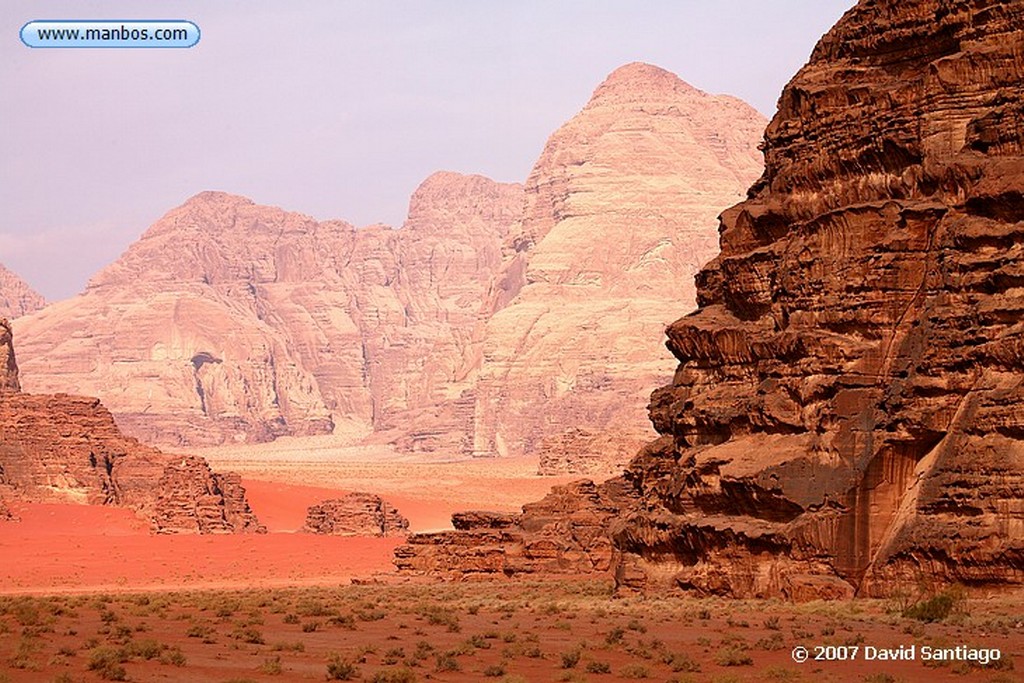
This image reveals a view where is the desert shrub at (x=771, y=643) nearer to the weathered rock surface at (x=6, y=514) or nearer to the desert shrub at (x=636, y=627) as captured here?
the desert shrub at (x=636, y=627)

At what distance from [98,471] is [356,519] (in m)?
11.8

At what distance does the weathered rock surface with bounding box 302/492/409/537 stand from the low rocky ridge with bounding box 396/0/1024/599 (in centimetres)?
4062

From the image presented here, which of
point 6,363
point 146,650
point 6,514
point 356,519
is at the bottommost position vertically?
point 146,650

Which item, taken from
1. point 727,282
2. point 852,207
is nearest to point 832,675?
point 852,207

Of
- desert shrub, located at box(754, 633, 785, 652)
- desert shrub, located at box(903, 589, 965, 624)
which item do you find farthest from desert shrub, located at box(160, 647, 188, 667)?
desert shrub, located at box(903, 589, 965, 624)

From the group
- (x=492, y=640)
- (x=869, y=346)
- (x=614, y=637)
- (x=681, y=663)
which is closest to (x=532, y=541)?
(x=869, y=346)

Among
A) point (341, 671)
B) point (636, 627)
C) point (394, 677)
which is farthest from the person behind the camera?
point (636, 627)

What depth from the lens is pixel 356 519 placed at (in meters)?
81.0

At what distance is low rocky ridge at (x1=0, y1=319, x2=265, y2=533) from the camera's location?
7944cm

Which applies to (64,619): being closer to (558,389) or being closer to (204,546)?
(204,546)

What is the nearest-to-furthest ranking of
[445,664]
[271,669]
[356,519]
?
[271,669] → [445,664] → [356,519]

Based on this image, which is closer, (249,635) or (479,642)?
(479,642)

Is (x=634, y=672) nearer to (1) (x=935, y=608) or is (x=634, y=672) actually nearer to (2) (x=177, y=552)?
(1) (x=935, y=608)

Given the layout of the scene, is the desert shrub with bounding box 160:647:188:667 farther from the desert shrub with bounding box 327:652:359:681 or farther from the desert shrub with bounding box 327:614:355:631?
the desert shrub with bounding box 327:614:355:631
